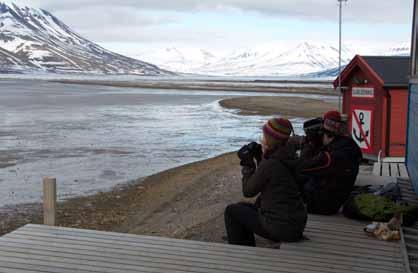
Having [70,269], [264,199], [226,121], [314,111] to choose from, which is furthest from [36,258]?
[314,111]

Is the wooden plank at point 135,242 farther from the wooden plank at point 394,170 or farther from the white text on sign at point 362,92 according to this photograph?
the white text on sign at point 362,92

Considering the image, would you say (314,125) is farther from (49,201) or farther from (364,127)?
(364,127)

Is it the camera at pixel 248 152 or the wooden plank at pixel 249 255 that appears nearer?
the camera at pixel 248 152

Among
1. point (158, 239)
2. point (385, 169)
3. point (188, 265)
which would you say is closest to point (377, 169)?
point (385, 169)

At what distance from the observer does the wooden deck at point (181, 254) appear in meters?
5.72

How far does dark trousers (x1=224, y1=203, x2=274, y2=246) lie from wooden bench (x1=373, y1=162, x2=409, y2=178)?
205 inches

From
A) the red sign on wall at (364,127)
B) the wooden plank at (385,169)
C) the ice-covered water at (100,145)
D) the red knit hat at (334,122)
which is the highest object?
the red knit hat at (334,122)

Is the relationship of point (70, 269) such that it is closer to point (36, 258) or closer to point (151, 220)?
point (36, 258)

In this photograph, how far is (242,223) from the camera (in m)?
6.49

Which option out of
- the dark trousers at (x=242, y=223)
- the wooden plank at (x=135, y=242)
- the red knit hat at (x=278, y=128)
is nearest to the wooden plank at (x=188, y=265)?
the wooden plank at (x=135, y=242)

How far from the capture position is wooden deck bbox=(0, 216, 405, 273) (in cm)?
572

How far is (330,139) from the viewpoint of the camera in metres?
7.49

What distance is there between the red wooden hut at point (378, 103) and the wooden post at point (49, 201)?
7.36 meters

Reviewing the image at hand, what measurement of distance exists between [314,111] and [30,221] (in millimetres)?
31750
